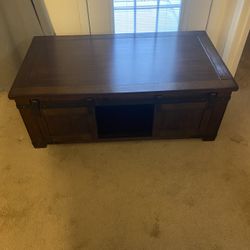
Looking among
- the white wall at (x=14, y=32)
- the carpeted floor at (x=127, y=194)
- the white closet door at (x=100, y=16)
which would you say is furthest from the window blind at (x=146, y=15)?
the carpeted floor at (x=127, y=194)

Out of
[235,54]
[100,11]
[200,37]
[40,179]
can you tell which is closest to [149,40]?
[200,37]

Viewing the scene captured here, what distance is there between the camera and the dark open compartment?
1480mm

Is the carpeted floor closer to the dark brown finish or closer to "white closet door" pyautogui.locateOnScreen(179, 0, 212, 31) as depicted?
the dark brown finish

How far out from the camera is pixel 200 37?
60.1 inches

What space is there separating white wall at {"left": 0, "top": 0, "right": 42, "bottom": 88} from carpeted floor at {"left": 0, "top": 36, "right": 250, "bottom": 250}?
0.49 m

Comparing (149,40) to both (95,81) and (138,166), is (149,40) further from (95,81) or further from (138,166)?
(138,166)

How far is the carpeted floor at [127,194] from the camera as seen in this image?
3.78 feet

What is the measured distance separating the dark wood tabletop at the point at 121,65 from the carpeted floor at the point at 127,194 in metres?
0.46

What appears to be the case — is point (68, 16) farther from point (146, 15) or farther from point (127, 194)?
point (127, 194)

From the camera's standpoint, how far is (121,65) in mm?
1341

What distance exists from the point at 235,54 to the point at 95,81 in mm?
1102

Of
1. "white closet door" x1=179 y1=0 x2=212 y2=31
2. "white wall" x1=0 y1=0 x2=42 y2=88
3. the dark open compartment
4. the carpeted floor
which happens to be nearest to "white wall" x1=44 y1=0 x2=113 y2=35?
"white wall" x1=0 y1=0 x2=42 y2=88

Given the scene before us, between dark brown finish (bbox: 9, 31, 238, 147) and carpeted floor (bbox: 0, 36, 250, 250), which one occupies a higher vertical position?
dark brown finish (bbox: 9, 31, 238, 147)

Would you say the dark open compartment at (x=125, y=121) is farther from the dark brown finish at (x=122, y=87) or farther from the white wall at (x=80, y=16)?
the white wall at (x=80, y=16)
